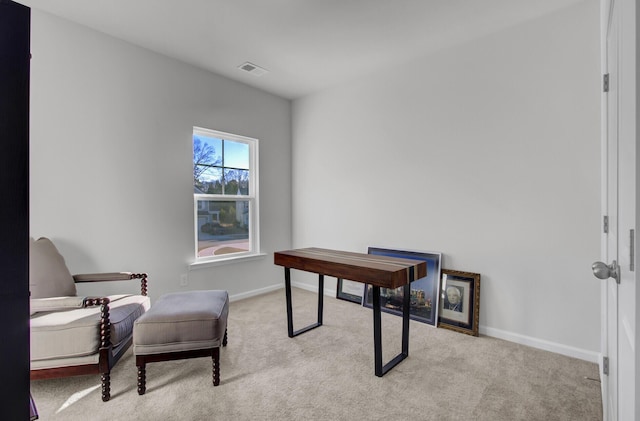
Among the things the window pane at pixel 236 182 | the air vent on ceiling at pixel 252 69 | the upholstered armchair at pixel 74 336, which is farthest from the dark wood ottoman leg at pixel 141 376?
the air vent on ceiling at pixel 252 69

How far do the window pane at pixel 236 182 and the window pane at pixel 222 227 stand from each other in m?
0.14

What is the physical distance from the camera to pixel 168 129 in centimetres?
317

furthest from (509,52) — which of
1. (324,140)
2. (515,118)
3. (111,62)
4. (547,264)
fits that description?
(111,62)

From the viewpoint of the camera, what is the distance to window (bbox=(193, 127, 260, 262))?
3543 millimetres

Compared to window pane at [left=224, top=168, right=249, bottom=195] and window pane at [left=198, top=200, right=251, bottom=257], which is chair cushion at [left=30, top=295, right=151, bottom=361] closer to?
window pane at [left=198, top=200, right=251, bottom=257]

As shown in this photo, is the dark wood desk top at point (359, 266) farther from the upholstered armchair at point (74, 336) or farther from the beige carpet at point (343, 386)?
the upholstered armchair at point (74, 336)

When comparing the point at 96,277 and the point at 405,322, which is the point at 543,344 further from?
the point at 96,277

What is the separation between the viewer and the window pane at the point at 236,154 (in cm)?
379

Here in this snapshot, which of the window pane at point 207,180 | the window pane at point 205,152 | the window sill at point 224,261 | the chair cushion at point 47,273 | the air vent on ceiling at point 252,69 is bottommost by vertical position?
the window sill at point 224,261

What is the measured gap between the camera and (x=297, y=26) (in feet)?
8.70

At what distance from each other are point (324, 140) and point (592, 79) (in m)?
2.63

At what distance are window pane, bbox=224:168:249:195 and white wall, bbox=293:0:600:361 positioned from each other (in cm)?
134

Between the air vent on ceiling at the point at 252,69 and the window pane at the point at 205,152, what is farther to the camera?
the window pane at the point at 205,152
